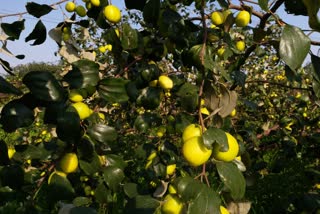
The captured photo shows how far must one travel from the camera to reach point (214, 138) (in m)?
0.73

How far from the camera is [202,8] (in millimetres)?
1012

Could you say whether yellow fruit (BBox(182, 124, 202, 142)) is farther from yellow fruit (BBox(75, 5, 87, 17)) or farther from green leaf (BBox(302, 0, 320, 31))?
yellow fruit (BBox(75, 5, 87, 17))

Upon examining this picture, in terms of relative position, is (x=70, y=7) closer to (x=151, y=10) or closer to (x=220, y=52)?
(x=151, y=10)

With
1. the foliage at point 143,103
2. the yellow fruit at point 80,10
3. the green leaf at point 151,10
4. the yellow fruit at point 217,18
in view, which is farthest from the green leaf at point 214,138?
the yellow fruit at point 80,10

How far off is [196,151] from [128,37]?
56cm

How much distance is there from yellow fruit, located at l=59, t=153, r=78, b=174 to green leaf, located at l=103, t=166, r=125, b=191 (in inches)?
4.1

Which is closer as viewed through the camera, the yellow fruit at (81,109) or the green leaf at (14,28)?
the yellow fruit at (81,109)

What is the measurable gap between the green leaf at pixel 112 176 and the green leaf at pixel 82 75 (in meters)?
0.27

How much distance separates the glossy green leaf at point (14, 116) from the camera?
88 centimetres

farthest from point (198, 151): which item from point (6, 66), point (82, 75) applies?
point (6, 66)

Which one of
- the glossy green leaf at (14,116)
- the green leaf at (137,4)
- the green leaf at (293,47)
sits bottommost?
the glossy green leaf at (14,116)

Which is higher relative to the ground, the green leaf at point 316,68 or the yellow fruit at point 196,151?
the green leaf at point 316,68

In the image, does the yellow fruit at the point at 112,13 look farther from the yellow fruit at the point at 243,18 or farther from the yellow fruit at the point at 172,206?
the yellow fruit at the point at 172,206

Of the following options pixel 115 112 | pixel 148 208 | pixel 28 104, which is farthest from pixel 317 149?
pixel 28 104
